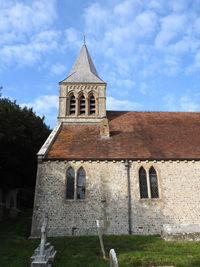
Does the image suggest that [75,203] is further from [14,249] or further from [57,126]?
[57,126]

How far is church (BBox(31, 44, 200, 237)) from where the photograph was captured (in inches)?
520

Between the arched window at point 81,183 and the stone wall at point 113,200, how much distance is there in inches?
12.9

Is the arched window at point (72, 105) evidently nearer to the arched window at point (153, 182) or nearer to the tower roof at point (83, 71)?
the tower roof at point (83, 71)

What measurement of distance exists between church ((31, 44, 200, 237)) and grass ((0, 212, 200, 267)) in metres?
1.32

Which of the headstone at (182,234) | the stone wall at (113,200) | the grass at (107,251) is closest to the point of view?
the grass at (107,251)

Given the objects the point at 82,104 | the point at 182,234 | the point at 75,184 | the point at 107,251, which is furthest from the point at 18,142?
the point at 182,234

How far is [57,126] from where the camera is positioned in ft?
59.6

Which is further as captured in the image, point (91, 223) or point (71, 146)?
point (71, 146)

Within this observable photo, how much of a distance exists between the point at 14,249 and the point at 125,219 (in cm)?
644

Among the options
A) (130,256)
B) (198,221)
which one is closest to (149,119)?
(198,221)

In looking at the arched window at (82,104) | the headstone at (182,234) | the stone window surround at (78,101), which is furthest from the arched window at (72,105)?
the headstone at (182,234)

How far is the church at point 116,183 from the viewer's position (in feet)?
43.3

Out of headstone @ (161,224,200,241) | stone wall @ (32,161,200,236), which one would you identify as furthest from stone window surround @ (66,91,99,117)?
headstone @ (161,224,200,241)

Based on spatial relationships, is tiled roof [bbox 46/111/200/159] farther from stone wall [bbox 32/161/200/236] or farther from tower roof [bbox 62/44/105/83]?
tower roof [bbox 62/44/105/83]
